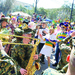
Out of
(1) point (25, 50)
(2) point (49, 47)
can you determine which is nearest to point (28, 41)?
(1) point (25, 50)

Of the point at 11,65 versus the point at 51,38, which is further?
the point at 51,38

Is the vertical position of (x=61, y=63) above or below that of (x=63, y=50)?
below

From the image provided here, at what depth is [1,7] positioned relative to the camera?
29.9 meters

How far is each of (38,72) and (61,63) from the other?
1.12 metres

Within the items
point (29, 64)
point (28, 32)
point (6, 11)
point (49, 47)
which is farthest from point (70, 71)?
point (6, 11)

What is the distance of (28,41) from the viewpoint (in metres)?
2.43

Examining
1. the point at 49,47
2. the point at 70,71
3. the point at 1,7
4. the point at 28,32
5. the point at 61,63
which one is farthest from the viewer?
the point at 1,7

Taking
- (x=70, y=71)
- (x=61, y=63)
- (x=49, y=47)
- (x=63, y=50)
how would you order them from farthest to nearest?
(x=49, y=47), (x=61, y=63), (x=63, y=50), (x=70, y=71)

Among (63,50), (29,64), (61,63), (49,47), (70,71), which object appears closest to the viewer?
(70,71)

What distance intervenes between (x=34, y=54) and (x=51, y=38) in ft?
6.31

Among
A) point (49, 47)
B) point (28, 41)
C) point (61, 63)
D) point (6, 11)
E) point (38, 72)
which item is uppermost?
point (6, 11)

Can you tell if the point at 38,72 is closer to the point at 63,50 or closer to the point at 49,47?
the point at 49,47

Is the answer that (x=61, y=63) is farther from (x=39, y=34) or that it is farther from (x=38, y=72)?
(x=39, y=34)

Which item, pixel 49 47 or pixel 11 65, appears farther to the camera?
pixel 49 47
